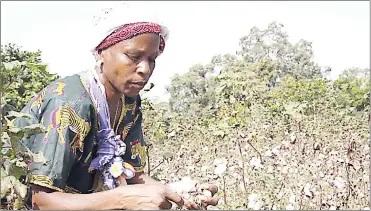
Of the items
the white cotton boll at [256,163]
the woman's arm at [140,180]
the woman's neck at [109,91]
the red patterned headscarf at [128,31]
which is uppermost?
the red patterned headscarf at [128,31]

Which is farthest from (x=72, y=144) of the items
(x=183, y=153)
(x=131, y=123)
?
(x=183, y=153)

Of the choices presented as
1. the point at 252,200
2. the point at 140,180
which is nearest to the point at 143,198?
the point at 140,180

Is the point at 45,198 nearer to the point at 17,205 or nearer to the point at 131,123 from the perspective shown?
the point at 17,205

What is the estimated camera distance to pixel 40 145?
1.42 metres

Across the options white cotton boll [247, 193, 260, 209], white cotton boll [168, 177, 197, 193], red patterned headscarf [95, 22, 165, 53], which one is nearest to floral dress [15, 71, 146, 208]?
red patterned headscarf [95, 22, 165, 53]

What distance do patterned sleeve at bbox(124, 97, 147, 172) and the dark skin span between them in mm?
285

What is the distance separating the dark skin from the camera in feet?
4.69

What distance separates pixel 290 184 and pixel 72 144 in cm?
173

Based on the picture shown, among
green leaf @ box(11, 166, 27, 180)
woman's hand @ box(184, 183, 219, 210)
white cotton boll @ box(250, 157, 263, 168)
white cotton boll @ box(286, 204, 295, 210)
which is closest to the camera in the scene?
green leaf @ box(11, 166, 27, 180)

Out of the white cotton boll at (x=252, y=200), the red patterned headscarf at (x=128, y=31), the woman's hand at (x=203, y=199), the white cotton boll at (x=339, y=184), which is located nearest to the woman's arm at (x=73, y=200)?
the woman's hand at (x=203, y=199)

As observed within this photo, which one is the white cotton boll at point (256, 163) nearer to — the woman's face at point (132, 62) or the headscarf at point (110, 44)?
the headscarf at point (110, 44)

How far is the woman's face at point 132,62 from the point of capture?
4.97ft

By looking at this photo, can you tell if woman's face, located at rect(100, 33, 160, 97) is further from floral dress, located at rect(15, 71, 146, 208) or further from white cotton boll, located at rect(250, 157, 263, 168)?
white cotton boll, located at rect(250, 157, 263, 168)

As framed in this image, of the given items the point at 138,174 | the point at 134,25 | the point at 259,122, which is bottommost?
the point at 138,174
